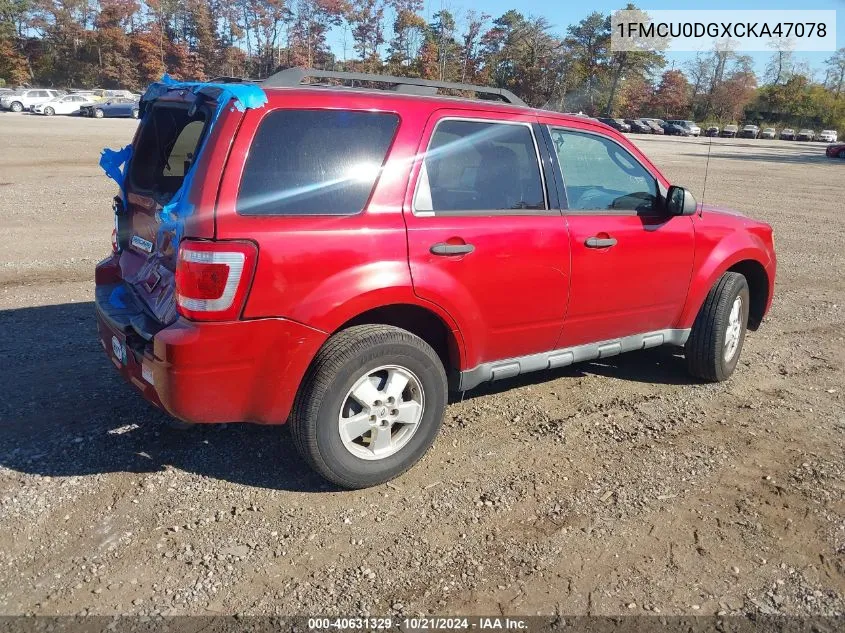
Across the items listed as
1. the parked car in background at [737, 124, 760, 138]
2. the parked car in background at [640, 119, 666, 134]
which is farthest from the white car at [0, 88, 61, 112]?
the parked car in background at [737, 124, 760, 138]

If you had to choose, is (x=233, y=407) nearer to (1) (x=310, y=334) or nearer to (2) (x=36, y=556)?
(1) (x=310, y=334)

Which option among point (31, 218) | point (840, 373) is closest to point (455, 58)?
point (31, 218)

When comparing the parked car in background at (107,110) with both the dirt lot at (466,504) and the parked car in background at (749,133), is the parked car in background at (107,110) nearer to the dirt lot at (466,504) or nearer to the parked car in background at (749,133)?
the dirt lot at (466,504)

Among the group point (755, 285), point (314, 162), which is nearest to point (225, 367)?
point (314, 162)

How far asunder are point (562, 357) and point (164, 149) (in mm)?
2710

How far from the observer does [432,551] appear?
126 inches

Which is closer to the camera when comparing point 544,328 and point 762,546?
point 762,546

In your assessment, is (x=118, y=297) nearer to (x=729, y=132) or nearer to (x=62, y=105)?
(x=62, y=105)

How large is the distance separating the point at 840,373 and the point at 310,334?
4.50 m

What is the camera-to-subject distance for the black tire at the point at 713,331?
16.5 ft

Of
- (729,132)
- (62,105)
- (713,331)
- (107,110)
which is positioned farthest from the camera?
(729,132)

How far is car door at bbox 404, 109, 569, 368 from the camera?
3.64 m

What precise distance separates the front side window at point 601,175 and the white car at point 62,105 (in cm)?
5111

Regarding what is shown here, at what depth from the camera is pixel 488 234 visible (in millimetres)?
3811
